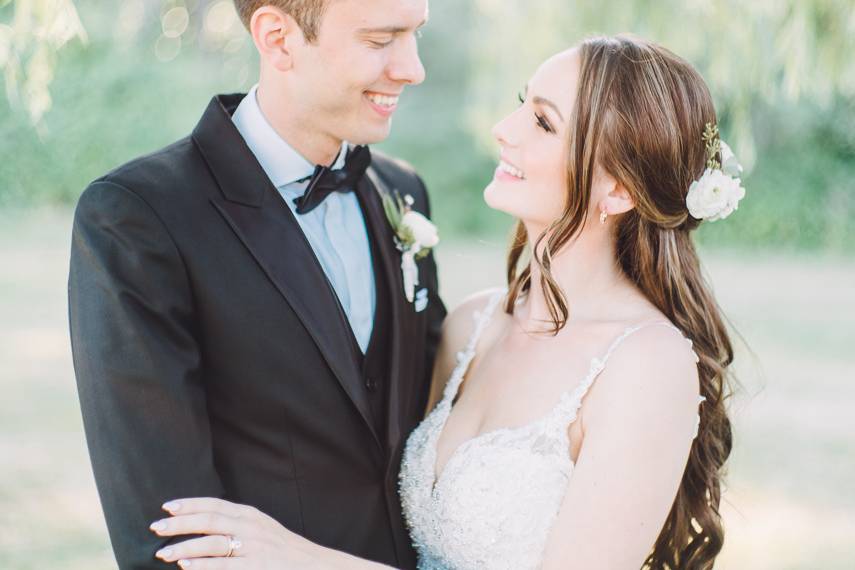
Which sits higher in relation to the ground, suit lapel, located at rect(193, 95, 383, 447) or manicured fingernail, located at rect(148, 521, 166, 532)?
suit lapel, located at rect(193, 95, 383, 447)

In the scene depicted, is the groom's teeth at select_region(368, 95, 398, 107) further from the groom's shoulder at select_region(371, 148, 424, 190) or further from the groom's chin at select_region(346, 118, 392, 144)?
the groom's shoulder at select_region(371, 148, 424, 190)

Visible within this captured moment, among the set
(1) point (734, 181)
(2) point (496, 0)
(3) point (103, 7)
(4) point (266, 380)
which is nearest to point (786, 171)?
(2) point (496, 0)

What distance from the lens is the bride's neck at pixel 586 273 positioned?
2.80 metres

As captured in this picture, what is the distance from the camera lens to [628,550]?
239 centimetres

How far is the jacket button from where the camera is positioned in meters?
2.51

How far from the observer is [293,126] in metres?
2.65

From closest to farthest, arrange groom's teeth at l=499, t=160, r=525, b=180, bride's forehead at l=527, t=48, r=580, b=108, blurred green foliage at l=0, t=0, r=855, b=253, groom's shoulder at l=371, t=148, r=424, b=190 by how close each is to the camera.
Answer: bride's forehead at l=527, t=48, r=580, b=108 < groom's teeth at l=499, t=160, r=525, b=180 < groom's shoulder at l=371, t=148, r=424, b=190 < blurred green foliage at l=0, t=0, r=855, b=253

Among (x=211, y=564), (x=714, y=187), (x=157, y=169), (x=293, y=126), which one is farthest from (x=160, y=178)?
(x=714, y=187)

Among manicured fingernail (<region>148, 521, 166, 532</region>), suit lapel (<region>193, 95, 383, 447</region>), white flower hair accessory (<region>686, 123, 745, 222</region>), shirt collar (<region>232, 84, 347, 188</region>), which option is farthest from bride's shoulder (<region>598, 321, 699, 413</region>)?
manicured fingernail (<region>148, 521, 166, 532</region>)

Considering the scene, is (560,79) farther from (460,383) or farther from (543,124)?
(460,383)

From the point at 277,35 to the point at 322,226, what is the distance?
1.81ft

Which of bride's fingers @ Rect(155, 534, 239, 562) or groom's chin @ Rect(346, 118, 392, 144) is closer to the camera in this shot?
bride's fingers @ Rect(155, 534, 239, 562)

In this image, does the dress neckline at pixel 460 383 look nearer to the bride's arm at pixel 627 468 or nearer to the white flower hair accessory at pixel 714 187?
the bride's arm at pixel 627 468

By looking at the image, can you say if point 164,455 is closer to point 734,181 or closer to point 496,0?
point 734,181
